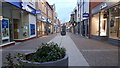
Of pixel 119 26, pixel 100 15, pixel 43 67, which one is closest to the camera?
pixel 43 67

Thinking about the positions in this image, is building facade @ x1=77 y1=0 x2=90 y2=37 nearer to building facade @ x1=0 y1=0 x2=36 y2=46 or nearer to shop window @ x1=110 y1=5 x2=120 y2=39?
shop window @ x1=110 y1=5 x2=120 y2=39

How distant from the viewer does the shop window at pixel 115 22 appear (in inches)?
495

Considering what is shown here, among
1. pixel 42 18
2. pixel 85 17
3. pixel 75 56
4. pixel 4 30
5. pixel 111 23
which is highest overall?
pixel 42 18

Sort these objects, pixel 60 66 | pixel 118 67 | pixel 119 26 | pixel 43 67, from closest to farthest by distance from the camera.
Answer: pixel 43 67 → pixel 60 66 → pixel 118 67 → pixel 119 26

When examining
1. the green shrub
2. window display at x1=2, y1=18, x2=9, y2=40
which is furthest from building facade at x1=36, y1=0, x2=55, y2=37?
the green shrub

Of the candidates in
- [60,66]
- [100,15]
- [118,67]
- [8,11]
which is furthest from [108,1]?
[60,66]

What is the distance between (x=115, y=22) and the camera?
43.6ft

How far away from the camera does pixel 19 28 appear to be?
16609 mm

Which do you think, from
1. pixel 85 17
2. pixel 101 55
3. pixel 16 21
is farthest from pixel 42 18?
pixel 101 55

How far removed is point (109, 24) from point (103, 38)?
2.69 metres

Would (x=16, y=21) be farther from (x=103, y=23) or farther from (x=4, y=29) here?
(x=103, y=23)

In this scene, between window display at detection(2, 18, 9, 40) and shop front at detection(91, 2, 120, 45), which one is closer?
window display at detection(2, 18, 9, 40)

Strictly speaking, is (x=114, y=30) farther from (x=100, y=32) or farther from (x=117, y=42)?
(x=100, y=32)

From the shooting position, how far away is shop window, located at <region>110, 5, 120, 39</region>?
12583mm
